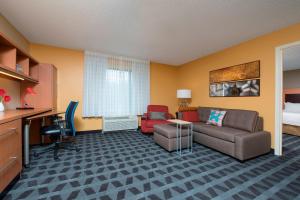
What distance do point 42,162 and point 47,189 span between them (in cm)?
91

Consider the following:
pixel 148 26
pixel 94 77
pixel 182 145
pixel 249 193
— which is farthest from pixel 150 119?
pixel 249 193

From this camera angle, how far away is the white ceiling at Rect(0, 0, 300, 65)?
2045 mm

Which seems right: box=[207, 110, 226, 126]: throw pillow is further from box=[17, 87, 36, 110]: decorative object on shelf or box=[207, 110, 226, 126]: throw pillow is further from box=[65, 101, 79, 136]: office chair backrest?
box=[17, 87, 36, 110]: decorative object on shelf

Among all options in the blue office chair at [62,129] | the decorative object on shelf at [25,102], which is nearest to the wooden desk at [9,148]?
the blue office chair at [62,129]

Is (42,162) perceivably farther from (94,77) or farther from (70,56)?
(70,56)

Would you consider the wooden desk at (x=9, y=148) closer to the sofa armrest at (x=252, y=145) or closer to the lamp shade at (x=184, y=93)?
the sofa armrest at (x=252, y=145)

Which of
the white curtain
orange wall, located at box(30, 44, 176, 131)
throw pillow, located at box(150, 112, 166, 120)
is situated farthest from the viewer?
throw pillow, located at box(150, 112, 166, 120)

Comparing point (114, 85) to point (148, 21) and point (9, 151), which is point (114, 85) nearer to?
point (148, 21)

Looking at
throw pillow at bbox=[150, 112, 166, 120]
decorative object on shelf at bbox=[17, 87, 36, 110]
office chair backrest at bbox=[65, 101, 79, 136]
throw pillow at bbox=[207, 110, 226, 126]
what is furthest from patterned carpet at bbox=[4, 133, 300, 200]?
throw pillow at bbox=[150, 112, 166, 120]

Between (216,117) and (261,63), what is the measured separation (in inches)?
61.0

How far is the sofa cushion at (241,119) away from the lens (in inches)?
109

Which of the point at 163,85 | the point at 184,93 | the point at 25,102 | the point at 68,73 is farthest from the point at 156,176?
the point at 163,85

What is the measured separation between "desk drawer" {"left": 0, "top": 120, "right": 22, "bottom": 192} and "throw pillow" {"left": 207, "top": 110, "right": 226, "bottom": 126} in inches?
150

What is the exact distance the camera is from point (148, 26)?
8.73 ft
